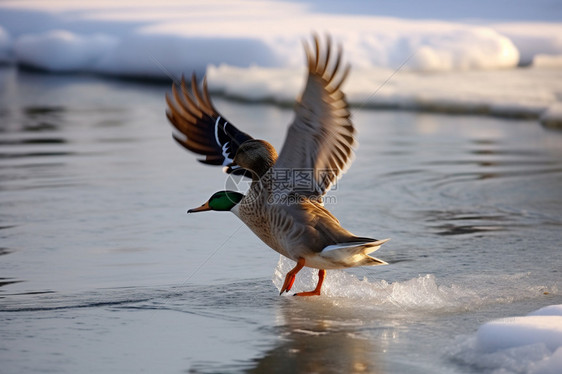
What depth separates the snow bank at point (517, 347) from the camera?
3355mm

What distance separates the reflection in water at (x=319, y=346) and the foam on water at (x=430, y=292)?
0.30 m

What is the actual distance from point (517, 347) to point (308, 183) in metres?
1.75

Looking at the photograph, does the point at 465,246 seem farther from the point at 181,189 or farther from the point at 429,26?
the point at 429,26

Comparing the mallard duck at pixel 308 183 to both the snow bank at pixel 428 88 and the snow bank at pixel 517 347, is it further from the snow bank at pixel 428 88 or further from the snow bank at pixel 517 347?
the snow bank at pixel 428 88

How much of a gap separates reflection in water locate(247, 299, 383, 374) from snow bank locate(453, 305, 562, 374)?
0.38m

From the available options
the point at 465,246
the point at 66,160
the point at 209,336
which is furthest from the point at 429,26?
the point at 209,336

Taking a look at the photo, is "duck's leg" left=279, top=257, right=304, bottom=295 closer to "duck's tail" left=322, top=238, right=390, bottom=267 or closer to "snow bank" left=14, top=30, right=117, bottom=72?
"duck's tail" left=322, top=238, right=390, bottom=267

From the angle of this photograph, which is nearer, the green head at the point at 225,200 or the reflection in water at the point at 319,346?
the reflection in water at the point at 319,346

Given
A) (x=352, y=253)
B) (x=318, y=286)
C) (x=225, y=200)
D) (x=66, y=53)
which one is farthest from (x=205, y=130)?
(x=66, y=53)

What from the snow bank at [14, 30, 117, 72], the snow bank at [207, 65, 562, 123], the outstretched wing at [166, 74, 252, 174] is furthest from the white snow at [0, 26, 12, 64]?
the outstretched wing at [166, 74, 252, 174]

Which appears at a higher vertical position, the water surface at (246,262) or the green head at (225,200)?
the green head at (225,200)

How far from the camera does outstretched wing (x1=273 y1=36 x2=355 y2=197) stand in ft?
14.6

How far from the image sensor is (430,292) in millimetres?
4609

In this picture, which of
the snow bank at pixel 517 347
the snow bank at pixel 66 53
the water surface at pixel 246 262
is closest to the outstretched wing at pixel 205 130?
the water surface at pixel 246 262
